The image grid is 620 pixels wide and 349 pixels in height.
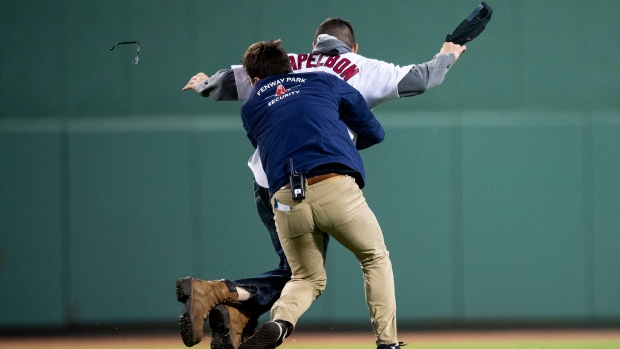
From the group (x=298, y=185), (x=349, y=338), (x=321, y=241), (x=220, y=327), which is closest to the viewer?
(x=298, y=185)

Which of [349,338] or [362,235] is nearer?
[362,235]

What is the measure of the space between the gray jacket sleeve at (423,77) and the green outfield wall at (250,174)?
300 centimetres

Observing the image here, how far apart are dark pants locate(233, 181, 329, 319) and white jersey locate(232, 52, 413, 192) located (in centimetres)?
19

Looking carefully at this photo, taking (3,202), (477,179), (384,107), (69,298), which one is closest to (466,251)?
(477,179)

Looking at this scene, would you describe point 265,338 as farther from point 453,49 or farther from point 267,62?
point 453,49

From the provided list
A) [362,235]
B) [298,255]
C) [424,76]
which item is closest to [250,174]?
[424,76]

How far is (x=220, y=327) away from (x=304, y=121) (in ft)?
4.29

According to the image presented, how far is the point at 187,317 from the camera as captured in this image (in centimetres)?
504

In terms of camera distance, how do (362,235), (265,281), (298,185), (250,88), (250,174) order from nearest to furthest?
(298,185) < (362,235) < (250,88) < (265,281) < (250,174)

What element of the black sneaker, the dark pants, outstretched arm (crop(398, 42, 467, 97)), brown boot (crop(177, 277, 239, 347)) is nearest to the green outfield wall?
the dark pants

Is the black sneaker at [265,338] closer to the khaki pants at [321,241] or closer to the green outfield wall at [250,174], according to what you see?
the khaki pants at [321,241]

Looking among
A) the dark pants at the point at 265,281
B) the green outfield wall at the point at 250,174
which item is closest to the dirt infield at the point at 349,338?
the green outfield wall at the point at 250,174

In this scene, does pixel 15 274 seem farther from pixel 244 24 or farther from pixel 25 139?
pixel 244 24

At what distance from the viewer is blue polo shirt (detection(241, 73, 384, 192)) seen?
488 centimetres
